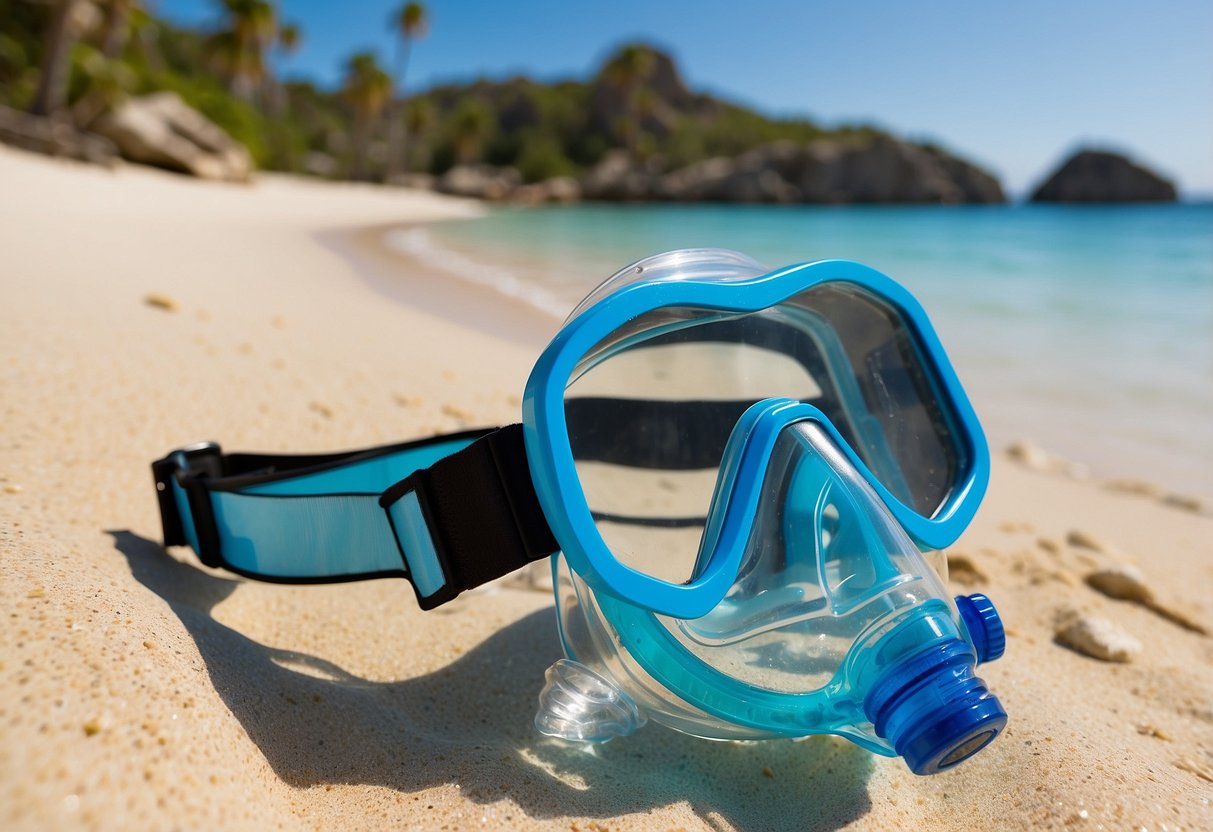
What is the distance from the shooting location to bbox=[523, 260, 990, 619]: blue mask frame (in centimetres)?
116

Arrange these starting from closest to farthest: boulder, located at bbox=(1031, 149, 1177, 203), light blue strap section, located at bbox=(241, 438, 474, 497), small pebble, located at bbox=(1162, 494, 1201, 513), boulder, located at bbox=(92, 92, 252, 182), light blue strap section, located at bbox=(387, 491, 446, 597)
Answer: light blue strap section, located at bbox=(387, 491, 446, 597)
light blue strap section, located at bbox=(241, 438, 474, 497)
small pebble, located at bbox=(1162, 494, 1201, 513)
boulder, located at bbox=(92, 92, 252, 182)
boulder, located at bbox=(1031, 149, 1177, 203)

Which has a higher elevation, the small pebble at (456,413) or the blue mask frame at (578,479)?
the blue mask frame at (578,479)

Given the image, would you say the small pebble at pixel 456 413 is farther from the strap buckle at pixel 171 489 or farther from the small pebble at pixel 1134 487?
the small pebble at pixel 1134 487

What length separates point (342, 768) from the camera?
1.27 m

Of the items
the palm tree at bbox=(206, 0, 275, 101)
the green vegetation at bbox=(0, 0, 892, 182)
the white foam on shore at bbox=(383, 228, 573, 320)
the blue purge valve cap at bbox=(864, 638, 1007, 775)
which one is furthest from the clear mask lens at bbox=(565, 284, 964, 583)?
the palm tree at bbox=(206, 0, 275, 101)

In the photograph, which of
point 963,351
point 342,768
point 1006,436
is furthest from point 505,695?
point 963,351

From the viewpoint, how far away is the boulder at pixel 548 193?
6397 centimetres

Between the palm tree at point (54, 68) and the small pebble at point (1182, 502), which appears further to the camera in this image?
the palm tree at point (54, 68)

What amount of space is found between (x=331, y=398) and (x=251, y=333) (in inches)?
38.7

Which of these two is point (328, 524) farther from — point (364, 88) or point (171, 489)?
point (364, 88)

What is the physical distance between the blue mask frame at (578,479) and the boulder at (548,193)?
63.3 metres

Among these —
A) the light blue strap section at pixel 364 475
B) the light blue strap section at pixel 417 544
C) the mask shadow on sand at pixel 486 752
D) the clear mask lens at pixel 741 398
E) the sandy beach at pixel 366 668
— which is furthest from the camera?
the light blue strap section at pixel 364 475

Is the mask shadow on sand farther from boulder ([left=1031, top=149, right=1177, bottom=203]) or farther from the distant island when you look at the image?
boulder ([left=1031, top=149, right=1177, bottom=203])

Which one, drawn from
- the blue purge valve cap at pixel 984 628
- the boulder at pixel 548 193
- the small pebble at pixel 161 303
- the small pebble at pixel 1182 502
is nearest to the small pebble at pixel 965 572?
the blue purge valve cap at pixel 984 628
